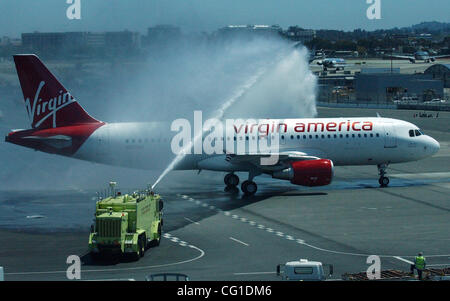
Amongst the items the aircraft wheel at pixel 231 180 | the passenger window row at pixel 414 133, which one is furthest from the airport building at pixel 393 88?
the aircraft wheel at pixel 231 180

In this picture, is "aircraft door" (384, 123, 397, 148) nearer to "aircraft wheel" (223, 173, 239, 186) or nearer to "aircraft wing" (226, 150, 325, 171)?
"aircraft wing" (226, 150, 325, 171)

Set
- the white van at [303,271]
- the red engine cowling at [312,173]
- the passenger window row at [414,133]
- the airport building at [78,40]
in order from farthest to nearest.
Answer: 1. the airport building at [78,40]
2. the passenger window row at [414,133]
3. the red engine cowling at [312,173]
4. the white van at [303,271]

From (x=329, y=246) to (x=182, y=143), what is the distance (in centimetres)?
2062

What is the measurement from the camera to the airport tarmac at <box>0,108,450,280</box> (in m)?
35.2

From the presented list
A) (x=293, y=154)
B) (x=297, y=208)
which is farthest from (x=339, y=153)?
(x=297, y=208)

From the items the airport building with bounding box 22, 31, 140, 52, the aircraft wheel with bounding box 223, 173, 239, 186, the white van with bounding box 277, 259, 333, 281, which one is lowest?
the white van with bounding box 277, 259, 333, 281

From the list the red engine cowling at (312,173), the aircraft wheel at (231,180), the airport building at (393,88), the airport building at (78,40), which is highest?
the airport building at (78,40)

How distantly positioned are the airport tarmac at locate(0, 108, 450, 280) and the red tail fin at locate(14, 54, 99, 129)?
224 inches

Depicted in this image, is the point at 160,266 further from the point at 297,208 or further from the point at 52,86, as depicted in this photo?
the point at 52,86

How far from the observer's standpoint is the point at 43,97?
56.4 metres

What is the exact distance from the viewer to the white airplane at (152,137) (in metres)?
56.2

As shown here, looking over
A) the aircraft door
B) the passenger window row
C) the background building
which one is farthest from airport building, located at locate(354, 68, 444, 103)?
the aircraft door

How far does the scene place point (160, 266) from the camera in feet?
115

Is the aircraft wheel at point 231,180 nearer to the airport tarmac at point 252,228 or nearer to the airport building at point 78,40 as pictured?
the airport tarmac at point 252,228
